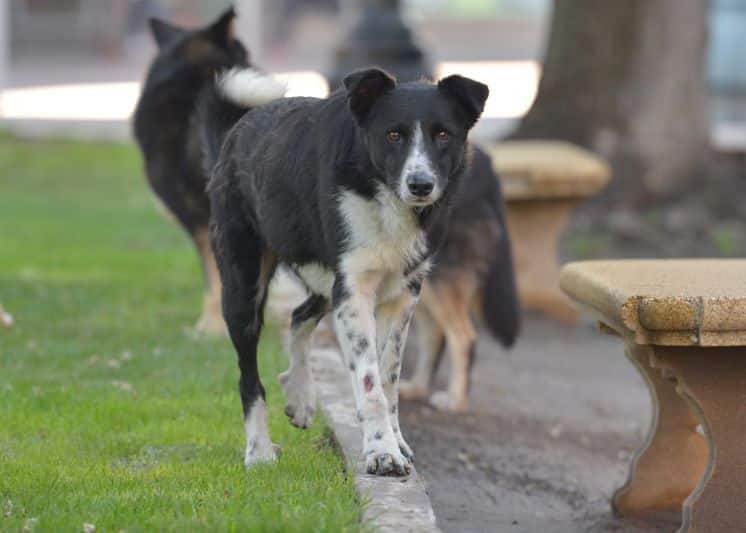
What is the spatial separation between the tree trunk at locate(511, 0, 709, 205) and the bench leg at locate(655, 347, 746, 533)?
7.13 m

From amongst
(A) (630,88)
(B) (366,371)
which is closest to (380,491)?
(B) (366,371)

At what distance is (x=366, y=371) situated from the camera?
15.0 ft

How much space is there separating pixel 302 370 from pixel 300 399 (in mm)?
107

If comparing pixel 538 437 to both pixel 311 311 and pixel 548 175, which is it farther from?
pixel 548 175

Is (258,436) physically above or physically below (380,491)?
below

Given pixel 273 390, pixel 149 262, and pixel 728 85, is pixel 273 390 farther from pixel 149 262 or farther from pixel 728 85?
pixel 728 85

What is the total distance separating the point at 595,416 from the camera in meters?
7.66

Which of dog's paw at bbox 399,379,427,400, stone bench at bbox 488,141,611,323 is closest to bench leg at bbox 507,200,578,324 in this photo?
stone bench at bbox 488,141,611,323

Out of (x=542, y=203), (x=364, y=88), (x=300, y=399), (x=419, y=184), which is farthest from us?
(x=542, y=203)

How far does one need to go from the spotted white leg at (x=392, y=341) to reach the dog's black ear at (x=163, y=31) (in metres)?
3.46

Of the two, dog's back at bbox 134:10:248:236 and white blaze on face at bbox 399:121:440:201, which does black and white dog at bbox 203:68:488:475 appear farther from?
dog's back at bbox 134:10:248:236

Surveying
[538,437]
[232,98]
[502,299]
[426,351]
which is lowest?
[538,437]

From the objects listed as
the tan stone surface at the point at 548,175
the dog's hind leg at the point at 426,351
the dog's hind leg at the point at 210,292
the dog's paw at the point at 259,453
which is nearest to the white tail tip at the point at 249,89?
the dog's paw at the point at 259,453

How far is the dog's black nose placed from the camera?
4336mm
